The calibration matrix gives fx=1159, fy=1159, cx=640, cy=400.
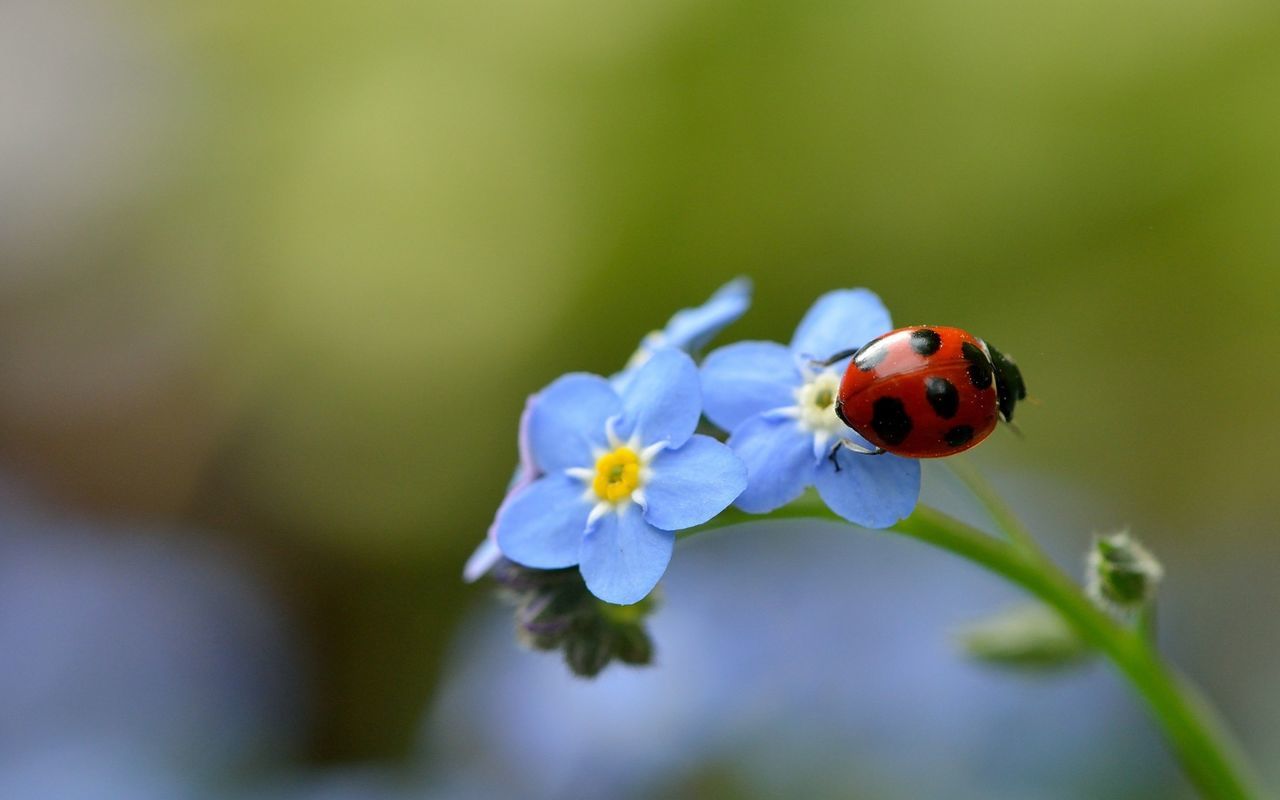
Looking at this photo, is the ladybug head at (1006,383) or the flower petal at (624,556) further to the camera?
the ladybug head at (1006,383)

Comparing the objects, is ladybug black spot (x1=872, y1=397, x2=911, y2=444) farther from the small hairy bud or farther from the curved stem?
the small hairy bud

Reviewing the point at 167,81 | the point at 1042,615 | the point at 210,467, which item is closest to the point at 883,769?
the point at 1042,615

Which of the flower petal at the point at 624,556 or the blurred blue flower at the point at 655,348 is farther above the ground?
the blurred blue flower at the point at 655,348

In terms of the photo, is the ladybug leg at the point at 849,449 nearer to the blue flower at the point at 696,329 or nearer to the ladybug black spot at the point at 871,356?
the ladybug black spot at the point at 871,356

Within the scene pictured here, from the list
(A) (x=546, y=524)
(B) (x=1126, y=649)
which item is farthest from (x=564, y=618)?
(B) (x=1126, y=649)

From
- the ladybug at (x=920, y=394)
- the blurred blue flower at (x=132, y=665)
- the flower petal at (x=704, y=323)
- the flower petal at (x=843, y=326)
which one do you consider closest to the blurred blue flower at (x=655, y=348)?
the flower petal at (x=704, y=323)

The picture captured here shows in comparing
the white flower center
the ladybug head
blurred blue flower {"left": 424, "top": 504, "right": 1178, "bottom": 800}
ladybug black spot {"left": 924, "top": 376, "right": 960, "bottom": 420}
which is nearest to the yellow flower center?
the white flower center

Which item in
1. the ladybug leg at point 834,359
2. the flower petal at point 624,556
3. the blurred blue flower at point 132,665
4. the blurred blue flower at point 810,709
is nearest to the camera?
the flower petal at point 624,556
